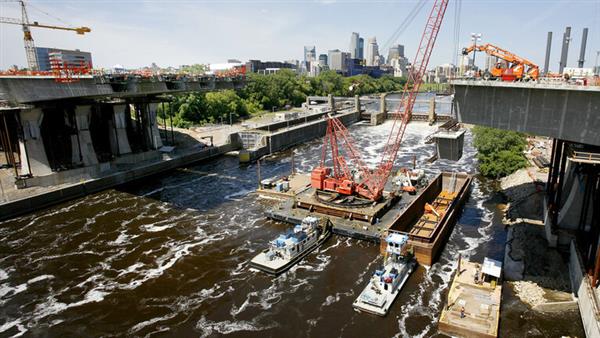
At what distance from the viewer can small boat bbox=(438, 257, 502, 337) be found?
2528 cm

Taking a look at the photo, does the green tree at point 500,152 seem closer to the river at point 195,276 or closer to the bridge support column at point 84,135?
the river at point 195,276

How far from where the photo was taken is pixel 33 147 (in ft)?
174

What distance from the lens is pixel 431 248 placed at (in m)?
34.2

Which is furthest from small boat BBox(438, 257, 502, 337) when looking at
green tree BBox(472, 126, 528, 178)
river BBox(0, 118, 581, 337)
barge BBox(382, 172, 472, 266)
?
green tree BBox(472, 126, 528, 178)

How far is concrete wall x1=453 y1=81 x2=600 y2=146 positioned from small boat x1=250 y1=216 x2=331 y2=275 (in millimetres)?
16972

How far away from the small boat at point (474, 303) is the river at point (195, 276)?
48.2 inches

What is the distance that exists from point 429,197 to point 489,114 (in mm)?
21732

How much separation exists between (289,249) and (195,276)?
8.50 metres

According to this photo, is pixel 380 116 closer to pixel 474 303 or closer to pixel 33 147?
pixel 33 147

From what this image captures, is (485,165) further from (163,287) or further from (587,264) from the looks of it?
(163,287)

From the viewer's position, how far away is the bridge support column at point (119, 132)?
65.1m

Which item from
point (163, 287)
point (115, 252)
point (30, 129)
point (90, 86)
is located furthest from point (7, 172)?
point (163, 287)

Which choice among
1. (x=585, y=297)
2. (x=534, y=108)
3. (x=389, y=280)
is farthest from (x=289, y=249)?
(x=534, y=108)

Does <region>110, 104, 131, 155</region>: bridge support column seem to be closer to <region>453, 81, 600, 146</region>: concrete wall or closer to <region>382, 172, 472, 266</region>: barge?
<region>382, 172, 472, 266</region>: barge
